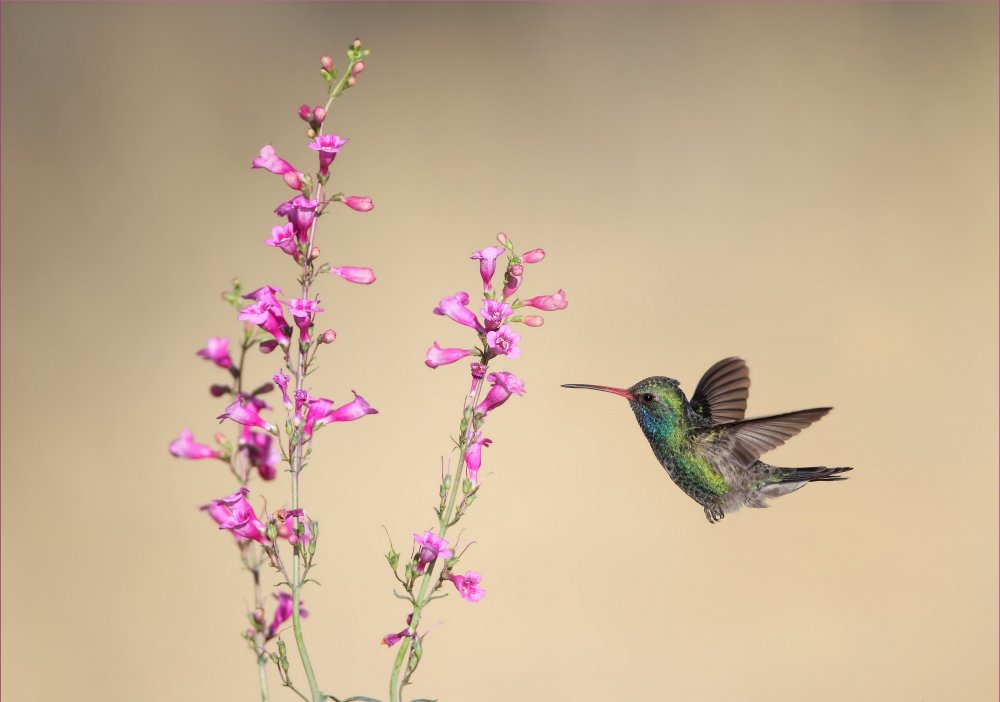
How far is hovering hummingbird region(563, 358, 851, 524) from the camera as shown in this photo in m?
2.28

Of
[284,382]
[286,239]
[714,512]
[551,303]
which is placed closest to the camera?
[284,382]

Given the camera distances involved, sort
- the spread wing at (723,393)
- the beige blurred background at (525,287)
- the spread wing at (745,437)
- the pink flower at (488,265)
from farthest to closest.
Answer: the beige blurred background at (525,287)
the spread wing at (723,393)
the spread wing at (745,437)
the pink flower at (488,265)

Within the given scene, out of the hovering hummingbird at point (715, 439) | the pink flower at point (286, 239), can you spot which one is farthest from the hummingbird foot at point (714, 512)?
the pink flower at point (286, 239)

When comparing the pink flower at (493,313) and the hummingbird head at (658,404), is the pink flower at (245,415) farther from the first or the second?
the hummingbird head at (658,404)

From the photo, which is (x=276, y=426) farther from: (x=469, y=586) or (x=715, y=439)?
(x=715, y=439)

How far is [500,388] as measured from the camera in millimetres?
1616

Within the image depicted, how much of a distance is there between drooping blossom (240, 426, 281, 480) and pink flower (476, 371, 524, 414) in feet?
1.08

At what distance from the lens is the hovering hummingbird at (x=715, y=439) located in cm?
228

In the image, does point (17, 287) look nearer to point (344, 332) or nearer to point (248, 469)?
point (344, 332)

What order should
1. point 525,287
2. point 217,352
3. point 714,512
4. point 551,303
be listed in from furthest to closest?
point 525,287, point 714,512, point 551,303, point 217,352

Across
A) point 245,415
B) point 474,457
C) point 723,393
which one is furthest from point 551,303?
point 723,393

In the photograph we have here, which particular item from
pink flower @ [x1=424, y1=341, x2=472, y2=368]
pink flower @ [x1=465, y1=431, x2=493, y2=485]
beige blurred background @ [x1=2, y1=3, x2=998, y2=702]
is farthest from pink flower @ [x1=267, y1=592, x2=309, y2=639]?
beige blurred background @ [x1=2, y1=3, x2=998, y2=702]

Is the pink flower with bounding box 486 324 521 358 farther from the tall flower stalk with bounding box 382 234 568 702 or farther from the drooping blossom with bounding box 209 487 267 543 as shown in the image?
the drooping blossom with bounding box 209 487 267 543

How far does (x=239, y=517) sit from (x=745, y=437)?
1.29 meters
